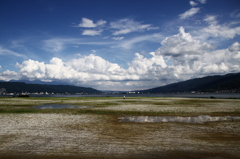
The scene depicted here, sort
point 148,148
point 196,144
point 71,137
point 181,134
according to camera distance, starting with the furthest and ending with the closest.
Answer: point 181,134
point 71,137
point 196,144
point 148,148

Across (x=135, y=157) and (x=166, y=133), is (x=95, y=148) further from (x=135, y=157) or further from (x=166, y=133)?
(x=166, y=133)

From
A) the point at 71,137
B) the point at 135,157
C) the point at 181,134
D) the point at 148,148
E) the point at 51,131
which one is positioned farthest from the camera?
the point at 51,131

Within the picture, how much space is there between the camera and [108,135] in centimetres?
1680

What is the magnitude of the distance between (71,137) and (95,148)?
422 cm

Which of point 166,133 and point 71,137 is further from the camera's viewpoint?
point 166,133

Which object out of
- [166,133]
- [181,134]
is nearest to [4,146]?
[166,133]

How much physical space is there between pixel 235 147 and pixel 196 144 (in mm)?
2692

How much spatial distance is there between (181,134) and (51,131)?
532 inches

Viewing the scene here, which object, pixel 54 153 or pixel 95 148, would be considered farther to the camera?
pixel 95 148

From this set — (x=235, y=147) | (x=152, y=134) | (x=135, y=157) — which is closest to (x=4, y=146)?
(x=135, y=157)

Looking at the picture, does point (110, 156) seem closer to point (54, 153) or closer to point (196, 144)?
point (54, 153)

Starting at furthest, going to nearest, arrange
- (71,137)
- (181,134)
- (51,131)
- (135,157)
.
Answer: (51,131) < (181,134) < (71,137) < (135,157)

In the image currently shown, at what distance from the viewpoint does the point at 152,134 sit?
17.1 metres

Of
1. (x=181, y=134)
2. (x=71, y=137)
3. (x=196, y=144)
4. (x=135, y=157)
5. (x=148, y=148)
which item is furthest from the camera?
(x=181, y=134)
